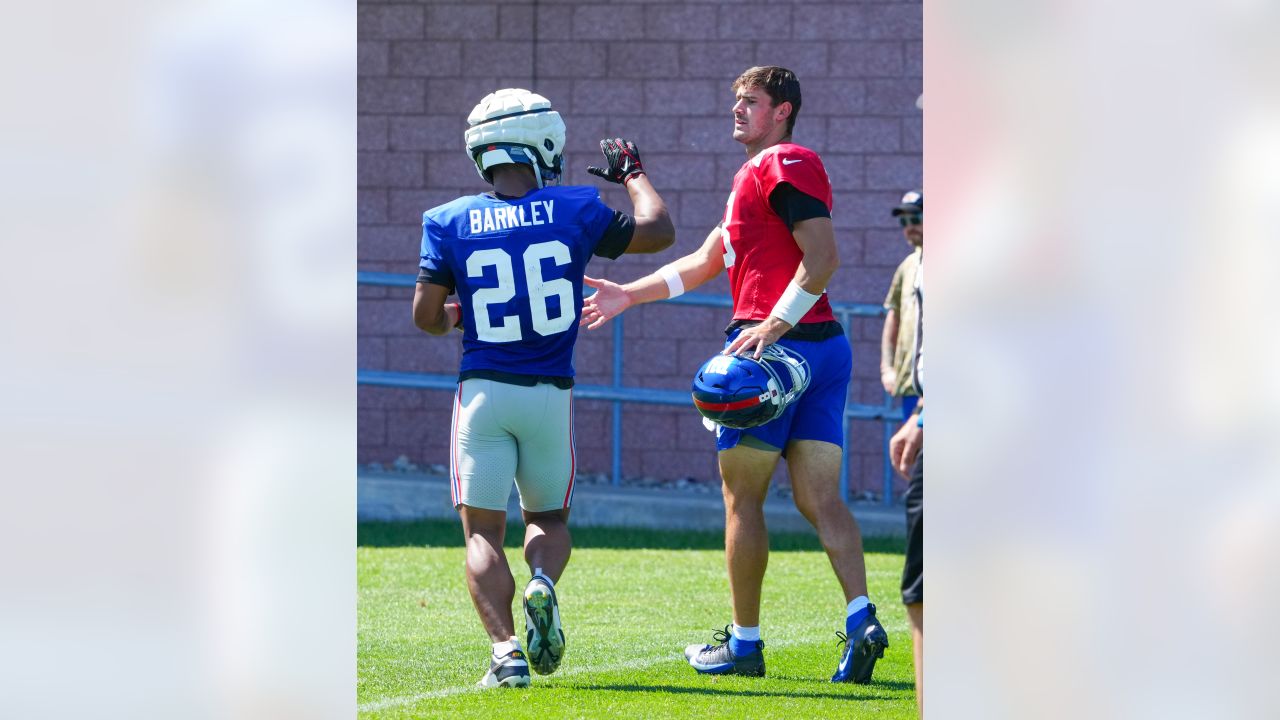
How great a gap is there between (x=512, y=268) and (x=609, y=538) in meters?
5.14

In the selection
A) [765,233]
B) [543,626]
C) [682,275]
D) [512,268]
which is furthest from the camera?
[682,275]

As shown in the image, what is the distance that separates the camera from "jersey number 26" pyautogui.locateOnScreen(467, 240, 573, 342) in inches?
205

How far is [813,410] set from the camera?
553 centimetres

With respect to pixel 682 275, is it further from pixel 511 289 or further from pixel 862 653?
pixel 862 653

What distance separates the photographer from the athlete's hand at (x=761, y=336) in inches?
208

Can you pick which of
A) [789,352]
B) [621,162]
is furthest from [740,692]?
[621,162]

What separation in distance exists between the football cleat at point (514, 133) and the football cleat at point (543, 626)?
137 centimetres

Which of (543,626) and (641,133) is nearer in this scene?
(543,626)

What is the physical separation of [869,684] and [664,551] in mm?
4300

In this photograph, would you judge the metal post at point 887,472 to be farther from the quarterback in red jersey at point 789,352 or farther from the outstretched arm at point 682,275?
the quarterback in red jersey at point 789,352

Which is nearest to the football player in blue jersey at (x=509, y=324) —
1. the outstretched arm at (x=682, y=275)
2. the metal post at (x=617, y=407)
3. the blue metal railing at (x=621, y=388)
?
the outstretched arm at (x=682, y=275)
